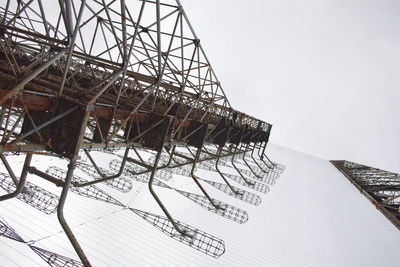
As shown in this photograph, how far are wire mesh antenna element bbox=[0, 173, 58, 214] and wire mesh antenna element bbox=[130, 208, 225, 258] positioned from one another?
389 cm

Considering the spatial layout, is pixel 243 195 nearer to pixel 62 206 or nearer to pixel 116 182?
pixel 116 182

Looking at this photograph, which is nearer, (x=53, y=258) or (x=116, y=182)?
(x=53, y=258)

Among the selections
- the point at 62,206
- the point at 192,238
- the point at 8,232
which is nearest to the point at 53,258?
the point at 8,232

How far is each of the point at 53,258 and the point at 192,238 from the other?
5619 millimetres

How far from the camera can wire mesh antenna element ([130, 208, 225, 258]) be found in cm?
1082

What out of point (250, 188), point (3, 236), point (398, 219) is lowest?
point (3, 236)

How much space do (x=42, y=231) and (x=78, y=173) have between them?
656cm

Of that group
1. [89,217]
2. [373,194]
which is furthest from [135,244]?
[373,194]

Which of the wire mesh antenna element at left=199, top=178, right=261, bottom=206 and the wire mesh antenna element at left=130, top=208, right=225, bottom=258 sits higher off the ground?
the wire mesh antenna element at left=199, top=178, right=261, bottom=206

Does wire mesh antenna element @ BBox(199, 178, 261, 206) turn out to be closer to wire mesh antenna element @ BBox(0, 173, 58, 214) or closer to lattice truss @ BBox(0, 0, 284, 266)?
lattice truss @ BBox(0, 0, 284, 266)

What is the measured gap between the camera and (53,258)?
8.49 m

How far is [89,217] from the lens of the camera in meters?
11.3

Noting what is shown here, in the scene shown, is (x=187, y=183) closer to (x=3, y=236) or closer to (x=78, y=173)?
(x=78, y=173)

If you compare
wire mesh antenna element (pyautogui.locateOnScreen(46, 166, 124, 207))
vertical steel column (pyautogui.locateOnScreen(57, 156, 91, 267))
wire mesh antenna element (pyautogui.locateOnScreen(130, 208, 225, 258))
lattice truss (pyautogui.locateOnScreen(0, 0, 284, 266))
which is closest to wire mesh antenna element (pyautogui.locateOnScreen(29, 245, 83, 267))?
lattice truss (pyautogui.locateOnScreen(0, 0, 284, 266))
